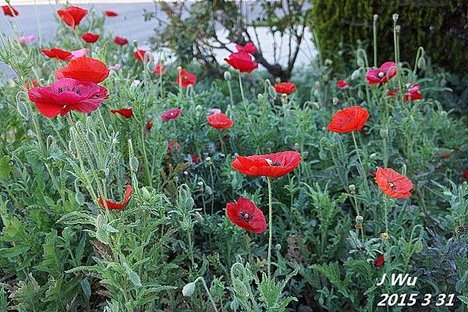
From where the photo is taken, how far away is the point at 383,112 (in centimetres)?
238

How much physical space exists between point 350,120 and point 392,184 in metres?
0.20

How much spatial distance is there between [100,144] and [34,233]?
33 cm

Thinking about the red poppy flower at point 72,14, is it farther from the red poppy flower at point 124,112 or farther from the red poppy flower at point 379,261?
the red poppy flower at point 379,261

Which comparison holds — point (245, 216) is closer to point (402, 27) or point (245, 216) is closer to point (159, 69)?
point (159, 69)

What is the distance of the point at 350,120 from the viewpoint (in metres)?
1.58

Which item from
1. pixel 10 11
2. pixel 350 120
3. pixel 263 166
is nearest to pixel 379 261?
Result: pixel 350 120

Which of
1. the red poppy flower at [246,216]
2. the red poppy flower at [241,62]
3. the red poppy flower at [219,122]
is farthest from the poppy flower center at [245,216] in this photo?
the red poppy flower at [241,62]

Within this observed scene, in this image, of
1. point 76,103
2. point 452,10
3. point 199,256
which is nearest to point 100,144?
point 76,103

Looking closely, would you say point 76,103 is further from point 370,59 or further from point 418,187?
point 370,59

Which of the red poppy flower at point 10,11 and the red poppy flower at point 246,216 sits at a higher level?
the red poppy flower at point 10,11

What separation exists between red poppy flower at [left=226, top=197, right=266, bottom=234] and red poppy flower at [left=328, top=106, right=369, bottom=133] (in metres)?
0.31

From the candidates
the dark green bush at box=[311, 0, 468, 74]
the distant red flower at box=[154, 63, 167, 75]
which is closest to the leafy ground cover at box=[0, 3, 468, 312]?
the distant red flower at box=[154, 63, 167, 75]

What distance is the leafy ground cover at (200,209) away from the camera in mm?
1289

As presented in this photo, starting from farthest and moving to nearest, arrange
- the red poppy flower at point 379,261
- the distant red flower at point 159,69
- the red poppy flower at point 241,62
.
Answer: the distant red flower at point 159,69 < the red poppy flower at point 241,62 < the red poppy flower at point 379,261
